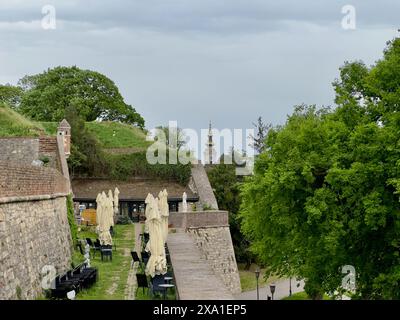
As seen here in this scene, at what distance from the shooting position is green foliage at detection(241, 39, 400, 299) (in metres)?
23.4

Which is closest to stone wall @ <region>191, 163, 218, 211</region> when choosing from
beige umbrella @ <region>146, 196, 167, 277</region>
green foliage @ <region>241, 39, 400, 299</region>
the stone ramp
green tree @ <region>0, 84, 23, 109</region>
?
the stone ramp

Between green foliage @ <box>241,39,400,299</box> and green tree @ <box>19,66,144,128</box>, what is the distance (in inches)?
1834

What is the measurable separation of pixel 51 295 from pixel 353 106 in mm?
13640

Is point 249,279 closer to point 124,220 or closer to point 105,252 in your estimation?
point 124,220

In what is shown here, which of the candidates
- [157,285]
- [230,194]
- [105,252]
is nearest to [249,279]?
[230,194]

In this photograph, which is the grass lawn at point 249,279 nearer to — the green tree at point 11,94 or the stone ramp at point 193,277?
the stone ramp at point 193,277

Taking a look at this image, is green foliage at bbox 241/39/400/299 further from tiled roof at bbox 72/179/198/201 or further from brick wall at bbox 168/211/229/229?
tiled roof at bbox 72/179/198/201

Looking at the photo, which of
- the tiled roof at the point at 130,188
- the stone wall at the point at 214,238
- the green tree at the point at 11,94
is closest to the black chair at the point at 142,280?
the stone wall at the point at 214,238

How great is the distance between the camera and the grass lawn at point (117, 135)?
6275 cm

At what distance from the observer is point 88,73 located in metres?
74.8

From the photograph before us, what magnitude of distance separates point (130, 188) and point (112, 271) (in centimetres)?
2921

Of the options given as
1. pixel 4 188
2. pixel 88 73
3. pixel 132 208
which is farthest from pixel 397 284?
pixel 88 73

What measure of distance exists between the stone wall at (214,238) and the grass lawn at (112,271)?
3.14 m
